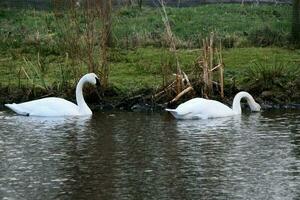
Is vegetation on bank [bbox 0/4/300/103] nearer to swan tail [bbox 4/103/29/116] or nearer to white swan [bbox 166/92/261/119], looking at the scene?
white swan [bbox 166/92/261/119]

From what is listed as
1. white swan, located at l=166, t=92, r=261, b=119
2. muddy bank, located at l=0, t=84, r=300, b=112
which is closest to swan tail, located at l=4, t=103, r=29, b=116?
muddy bank, located at l=0, t=84, r=300, b=112

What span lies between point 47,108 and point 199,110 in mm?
3077

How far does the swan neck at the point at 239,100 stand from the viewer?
1842cm

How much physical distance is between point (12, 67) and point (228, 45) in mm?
6463

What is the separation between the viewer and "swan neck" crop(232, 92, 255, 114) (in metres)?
18.4

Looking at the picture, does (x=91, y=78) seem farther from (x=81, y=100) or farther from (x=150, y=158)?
(x=150, y=158)

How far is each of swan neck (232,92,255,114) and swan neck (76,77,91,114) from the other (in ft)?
9.67

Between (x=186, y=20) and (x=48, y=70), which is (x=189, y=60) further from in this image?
(x=186, y=20)

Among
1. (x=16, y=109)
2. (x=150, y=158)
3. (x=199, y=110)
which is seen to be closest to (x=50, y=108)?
(x=16, y=109)

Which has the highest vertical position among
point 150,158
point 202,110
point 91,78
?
point 91,78

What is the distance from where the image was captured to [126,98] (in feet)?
64.0

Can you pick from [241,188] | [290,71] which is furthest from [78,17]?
[241,188]

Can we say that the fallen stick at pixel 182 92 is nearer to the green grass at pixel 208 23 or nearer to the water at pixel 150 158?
the water at pixel 150 158

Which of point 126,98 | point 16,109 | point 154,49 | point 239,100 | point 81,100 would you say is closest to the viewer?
point 16,109
